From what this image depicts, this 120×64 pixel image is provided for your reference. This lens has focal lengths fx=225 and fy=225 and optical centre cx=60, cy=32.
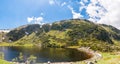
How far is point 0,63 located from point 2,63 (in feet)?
1.91

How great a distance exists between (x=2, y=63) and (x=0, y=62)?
43 cm

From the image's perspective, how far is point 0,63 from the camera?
133 feet

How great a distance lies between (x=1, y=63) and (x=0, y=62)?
513 millimetres

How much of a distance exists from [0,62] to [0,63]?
25.7 inches

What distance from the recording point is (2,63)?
40.9m

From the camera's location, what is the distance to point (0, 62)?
41031 mm

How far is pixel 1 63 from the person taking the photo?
133 ft

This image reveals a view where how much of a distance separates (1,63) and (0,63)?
253mm
